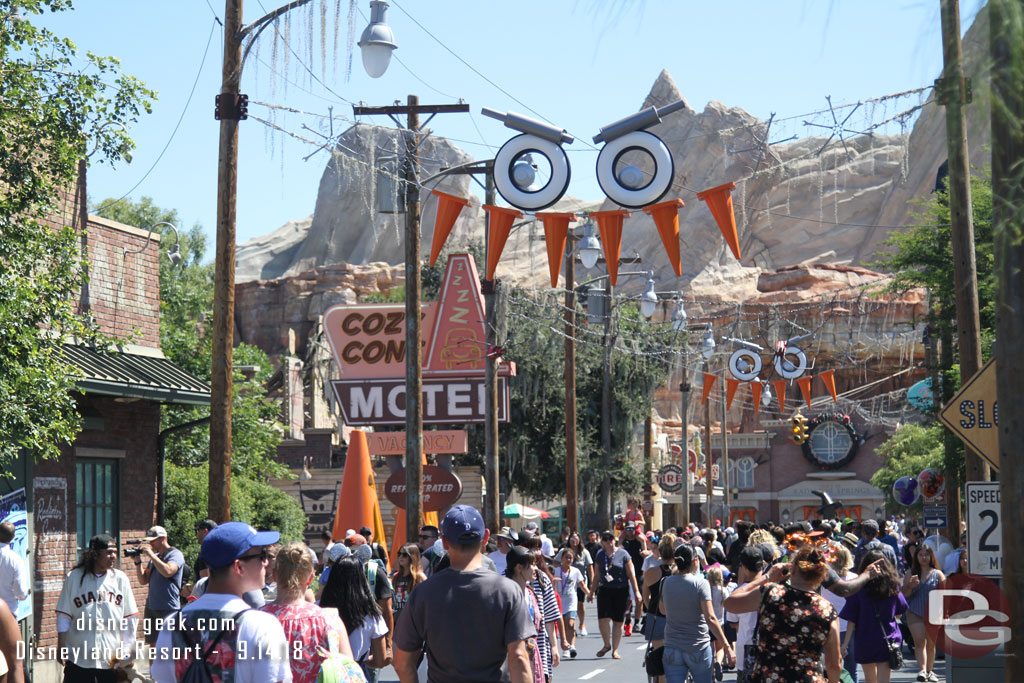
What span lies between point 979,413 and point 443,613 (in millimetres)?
6208

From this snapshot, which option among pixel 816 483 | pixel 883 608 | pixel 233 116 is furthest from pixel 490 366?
pixel 816 483

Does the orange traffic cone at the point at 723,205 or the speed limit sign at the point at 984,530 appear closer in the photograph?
the speed limit sign at the point at 984,530

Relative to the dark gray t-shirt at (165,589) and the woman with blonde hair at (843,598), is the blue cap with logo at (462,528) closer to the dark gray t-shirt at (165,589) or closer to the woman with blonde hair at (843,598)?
the woman with blonde hair at (843,598)

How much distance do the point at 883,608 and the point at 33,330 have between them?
340 inches

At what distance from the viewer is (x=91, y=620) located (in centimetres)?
1024

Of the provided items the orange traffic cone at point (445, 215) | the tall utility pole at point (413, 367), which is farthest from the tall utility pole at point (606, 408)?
the orange traffic cone at point (445, 215)

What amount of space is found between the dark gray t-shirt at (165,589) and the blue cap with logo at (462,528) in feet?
24.1

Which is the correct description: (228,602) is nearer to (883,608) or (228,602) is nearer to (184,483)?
(883,608)

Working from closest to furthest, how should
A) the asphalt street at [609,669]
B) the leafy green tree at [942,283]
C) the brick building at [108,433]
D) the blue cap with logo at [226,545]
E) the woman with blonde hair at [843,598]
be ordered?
the blue cap with logo at [226,545] → the woman with blonde hair at [843,598] → the asphalt street at [609,669] → the brick building at [108,433] → the leafy green tree at [942,283]

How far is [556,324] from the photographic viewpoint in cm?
4303

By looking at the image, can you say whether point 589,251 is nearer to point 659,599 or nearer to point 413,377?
point 413,377

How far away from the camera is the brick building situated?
1602 centimetres

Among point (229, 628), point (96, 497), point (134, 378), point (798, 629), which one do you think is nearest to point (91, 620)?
point (229, 628)

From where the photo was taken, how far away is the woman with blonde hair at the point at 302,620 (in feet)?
20.5
